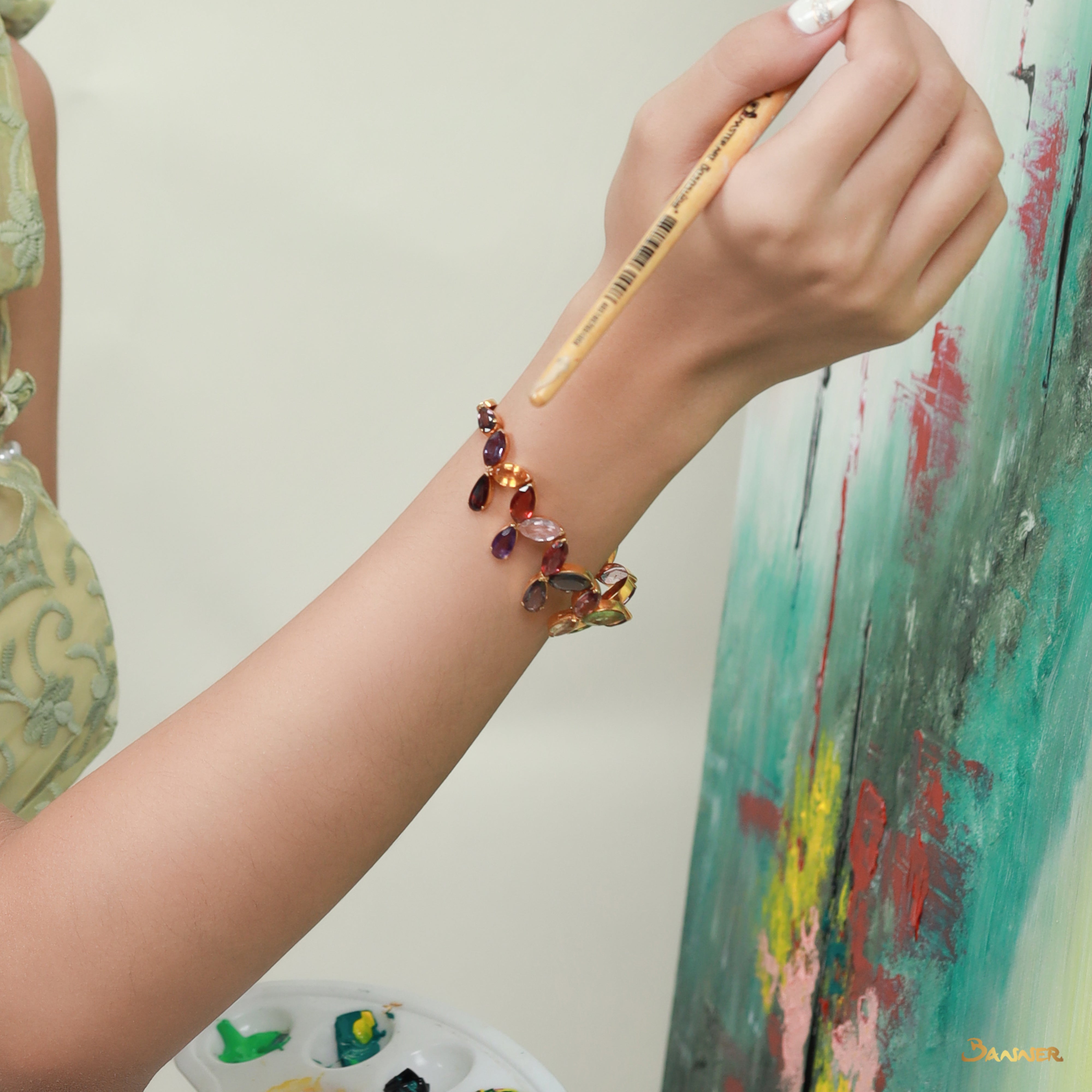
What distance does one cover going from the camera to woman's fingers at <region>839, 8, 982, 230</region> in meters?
0.45

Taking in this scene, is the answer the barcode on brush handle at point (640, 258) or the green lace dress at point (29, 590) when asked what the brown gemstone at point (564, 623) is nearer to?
the barcode on brush handle at point (640, 258)

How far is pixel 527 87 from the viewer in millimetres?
1441

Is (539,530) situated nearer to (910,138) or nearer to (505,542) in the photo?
(505,542)

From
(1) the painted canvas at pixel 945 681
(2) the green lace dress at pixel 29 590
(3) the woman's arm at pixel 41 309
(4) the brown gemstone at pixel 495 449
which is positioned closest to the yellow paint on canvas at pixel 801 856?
(1) the painted canvas at pixel 945 681

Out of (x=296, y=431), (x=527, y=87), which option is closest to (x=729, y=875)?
(x=296, y=431)

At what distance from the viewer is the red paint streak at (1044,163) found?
0.63 meters

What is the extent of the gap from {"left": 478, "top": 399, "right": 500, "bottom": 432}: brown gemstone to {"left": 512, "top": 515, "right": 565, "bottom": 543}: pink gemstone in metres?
0.04

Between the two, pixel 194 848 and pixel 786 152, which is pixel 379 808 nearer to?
pixel 194 848

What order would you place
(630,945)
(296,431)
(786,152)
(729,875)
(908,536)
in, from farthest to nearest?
1. (296,431)
2. (630,945)
3. (729,875)
4. (908,536)
5. (786,152)

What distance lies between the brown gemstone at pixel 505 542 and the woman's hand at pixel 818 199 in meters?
0.10

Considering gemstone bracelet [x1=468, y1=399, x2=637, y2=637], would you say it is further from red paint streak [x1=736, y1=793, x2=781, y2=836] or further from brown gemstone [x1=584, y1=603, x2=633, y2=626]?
red paint streak [x1=736, y1=793, x2=781, y2=836]

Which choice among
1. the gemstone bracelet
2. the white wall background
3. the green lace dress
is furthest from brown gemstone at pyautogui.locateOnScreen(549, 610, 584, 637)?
the white wall background

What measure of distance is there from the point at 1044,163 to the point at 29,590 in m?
Result: 0.70

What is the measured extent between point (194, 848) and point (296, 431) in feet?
3.70
